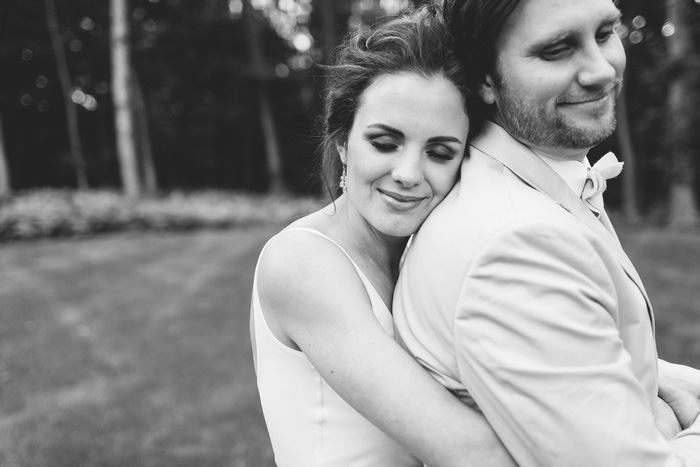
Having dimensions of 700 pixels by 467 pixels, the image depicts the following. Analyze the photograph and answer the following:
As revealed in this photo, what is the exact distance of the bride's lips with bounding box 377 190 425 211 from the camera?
1877 mm

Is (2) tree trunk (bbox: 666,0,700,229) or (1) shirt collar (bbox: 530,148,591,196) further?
(2) tree trunk (bbox: 666,0,700,229)

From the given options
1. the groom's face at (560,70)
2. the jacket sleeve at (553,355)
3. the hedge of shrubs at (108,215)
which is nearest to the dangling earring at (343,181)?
the groom's face at (560,70)

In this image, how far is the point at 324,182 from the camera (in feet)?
8.69

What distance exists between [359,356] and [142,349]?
4.98 metres

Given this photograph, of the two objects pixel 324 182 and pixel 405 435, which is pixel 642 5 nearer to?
pixel 324 182

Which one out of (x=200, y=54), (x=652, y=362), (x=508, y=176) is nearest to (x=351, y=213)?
(x=508, y=176)

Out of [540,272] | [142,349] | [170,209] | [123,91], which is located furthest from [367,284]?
[123,91]

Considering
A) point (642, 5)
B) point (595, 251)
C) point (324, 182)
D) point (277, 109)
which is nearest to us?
point (595, 251)

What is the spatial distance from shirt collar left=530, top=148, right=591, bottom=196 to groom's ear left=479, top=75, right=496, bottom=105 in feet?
0.73

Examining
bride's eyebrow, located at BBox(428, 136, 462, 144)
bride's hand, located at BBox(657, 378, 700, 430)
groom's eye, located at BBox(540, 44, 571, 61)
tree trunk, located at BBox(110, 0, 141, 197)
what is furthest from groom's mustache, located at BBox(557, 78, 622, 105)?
tree trunk, located at BBox(110, 0, 141, 197)

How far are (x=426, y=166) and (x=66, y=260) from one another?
8820 mm

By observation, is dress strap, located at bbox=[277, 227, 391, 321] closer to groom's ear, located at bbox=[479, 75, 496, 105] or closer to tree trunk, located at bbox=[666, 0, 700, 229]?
groom's ear, located at bbox=[479, 75, 496, 105]

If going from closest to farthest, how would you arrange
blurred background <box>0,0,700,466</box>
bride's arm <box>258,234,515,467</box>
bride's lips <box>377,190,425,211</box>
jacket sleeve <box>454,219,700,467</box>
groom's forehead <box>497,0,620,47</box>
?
jacket sleeve <box>454,219,700,467</box>, bride's arm <box>258,234,515,467</box>, groom's forehead <box>497,0,620,47</box>, bride's lips <box>377,190,425,211</box>, blurred background <box>0,0,700,466</box>

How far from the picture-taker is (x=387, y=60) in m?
1.94
